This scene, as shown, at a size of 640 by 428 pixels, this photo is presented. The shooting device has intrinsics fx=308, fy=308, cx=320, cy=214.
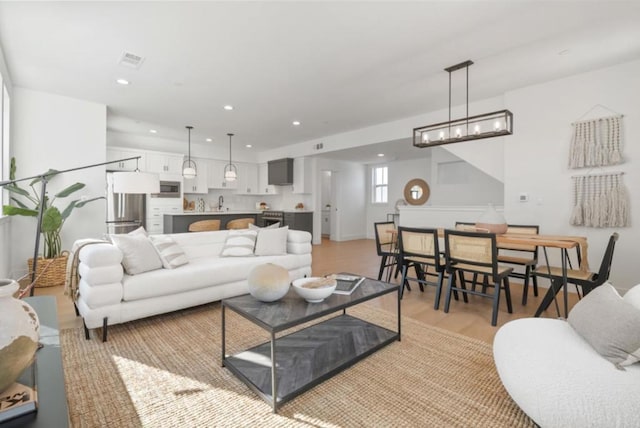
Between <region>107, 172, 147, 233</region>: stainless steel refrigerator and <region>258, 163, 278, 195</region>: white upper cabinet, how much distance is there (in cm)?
344

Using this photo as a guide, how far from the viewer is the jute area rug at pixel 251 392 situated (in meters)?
1.57

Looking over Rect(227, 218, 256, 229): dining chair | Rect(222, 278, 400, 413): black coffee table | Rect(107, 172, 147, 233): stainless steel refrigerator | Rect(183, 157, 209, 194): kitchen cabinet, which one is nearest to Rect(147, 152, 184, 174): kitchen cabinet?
Rect(183, 157, 209, 194): kitchen cabinet

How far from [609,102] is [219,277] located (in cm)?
489

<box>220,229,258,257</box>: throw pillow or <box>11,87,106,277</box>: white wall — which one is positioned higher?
<box>11,87,106,277</box>: white wall

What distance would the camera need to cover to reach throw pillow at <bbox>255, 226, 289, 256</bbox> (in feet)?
12.1

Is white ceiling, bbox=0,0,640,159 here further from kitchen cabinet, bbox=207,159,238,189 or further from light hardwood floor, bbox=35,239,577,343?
kitchen cabinet, bbox=207,159,238,189

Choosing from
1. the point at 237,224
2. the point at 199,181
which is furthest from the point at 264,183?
the point at 237,224

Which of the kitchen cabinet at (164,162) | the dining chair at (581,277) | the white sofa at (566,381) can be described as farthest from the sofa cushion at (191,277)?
the kitchen cabinet at (164,162)

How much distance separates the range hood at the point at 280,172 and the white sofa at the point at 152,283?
4.84 m

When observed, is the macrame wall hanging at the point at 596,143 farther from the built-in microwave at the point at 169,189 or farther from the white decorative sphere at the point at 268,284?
the built-in microwave at the point at 169,189

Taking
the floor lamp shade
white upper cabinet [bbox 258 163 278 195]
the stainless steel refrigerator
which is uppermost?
white upper cabinet [bbox 258 163 278 195]

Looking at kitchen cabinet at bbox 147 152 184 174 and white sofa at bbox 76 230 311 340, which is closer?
white sofa at bbox 76 230 311 340

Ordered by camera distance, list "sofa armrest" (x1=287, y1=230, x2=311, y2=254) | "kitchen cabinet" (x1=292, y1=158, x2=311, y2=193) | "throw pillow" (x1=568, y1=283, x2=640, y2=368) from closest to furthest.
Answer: "throw pillow" (x1=568, y1=283, x2=640, y2=368) → "sofa armrest" (x1=287, y1=230, x2=311, y2=254) → "kitchen cabinet" (x1=292, y1=158, x2=311, y2=193)

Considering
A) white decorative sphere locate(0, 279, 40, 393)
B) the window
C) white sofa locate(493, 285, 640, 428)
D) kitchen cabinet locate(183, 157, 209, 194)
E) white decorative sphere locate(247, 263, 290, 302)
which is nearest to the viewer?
white decorative sphere locate(0, 279, 40, 393)
